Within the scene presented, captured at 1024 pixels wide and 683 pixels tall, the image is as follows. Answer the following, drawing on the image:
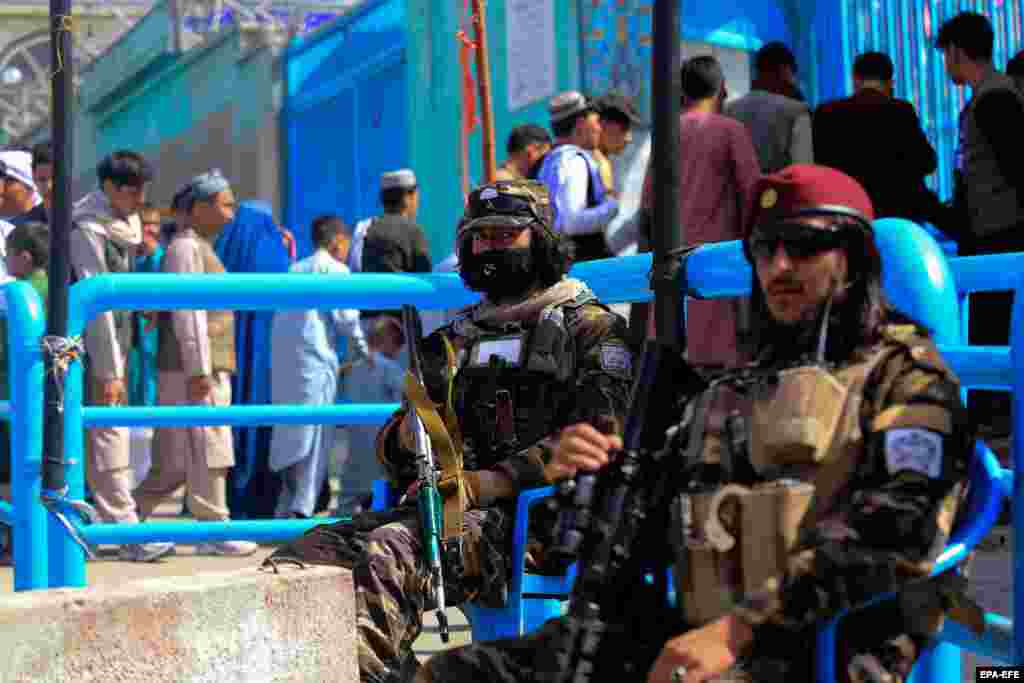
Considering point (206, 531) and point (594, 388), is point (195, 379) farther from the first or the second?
point (594, 388)

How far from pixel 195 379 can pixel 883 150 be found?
298 cm

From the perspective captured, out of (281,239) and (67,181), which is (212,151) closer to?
(281,239)

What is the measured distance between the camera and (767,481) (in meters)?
2.59

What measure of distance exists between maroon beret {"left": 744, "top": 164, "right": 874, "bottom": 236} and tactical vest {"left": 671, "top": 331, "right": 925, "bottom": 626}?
8.1 inches

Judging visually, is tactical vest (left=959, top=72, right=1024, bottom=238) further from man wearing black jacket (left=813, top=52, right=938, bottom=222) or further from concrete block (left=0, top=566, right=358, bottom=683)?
concrete block (left=0, top=566, right=358, bottom=683)

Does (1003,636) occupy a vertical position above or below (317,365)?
below

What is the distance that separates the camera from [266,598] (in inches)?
137

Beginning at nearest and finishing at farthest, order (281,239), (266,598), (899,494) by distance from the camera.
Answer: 1. (899,494)
2. (266,598)
3. (281,239)

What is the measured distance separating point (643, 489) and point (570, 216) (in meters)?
4.40

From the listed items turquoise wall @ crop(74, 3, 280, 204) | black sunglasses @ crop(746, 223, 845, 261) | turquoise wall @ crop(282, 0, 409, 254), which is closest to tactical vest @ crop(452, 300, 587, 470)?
black sunglasses @ crop(746, 223, 845, 261)

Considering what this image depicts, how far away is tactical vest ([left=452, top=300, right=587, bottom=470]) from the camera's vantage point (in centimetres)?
405

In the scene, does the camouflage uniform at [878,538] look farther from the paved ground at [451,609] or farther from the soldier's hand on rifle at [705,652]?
the paved ground at [451,609]

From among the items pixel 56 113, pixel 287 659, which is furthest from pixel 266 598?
pixel 56 113

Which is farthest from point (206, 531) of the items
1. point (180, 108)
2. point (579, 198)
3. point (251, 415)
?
point (180, 108)
